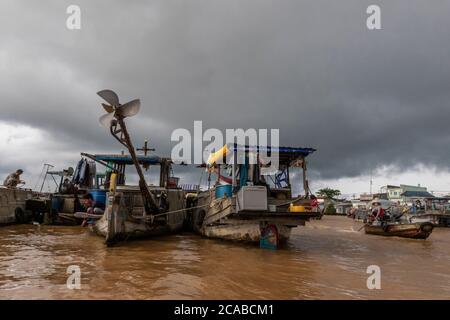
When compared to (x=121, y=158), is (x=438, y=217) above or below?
below

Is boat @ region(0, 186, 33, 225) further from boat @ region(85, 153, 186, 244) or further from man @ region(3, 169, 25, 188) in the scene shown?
boat @ region(85, 153, 186, 244)

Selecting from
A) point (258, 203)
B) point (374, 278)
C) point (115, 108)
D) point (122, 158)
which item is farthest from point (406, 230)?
point (115, 108)

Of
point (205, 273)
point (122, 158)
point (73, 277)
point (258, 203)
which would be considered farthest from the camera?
point (122, 158)

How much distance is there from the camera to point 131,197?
10961 millimetres

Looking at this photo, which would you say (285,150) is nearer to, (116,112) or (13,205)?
(116,112)

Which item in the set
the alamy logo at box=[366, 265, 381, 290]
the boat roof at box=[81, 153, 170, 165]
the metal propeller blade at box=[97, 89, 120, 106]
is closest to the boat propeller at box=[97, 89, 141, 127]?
the metal propeller blade at box=[97, 89, 120, 106]

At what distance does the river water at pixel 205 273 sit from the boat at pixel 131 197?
83 centimetres

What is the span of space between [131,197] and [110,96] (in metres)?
4.23

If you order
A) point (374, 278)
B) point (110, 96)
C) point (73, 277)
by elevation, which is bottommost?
point (374, 278)

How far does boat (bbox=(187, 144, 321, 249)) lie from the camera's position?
8930mm

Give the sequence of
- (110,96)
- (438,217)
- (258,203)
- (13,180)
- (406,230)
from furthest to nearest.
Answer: (438,217), (13,180), (406,230), (258,203), (110,96)

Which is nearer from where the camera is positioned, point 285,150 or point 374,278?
point 374,278
